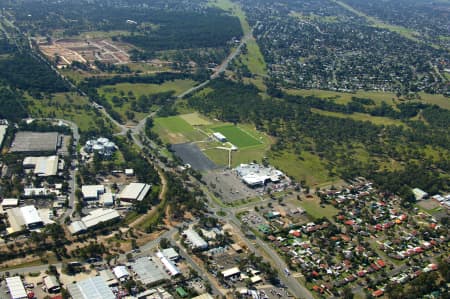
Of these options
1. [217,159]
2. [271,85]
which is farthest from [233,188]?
[271,85]

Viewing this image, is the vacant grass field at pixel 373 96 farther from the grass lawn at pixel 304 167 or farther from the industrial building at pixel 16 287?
the industrial building at pixel 16 287

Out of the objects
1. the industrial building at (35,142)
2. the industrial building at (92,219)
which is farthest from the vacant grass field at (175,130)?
the industrial building at (92,219)

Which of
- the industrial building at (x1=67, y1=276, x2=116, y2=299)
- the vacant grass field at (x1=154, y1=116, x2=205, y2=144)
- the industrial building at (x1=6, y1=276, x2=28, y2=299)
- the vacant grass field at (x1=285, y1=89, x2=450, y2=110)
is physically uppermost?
the industrial building at (x1=6, y1=276, x2=28, y2=299)

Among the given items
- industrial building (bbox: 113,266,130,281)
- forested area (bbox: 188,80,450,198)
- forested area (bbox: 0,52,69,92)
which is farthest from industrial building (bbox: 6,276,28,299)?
forested area (bbox: 0,52,69,92)

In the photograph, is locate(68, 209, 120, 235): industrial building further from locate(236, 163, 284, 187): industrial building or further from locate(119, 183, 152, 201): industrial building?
locate(236, 163, 284, 187): industrial building

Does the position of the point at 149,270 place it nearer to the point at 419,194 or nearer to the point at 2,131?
the point at 419,194

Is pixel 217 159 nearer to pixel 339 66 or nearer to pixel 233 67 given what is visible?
pixel 233 67
